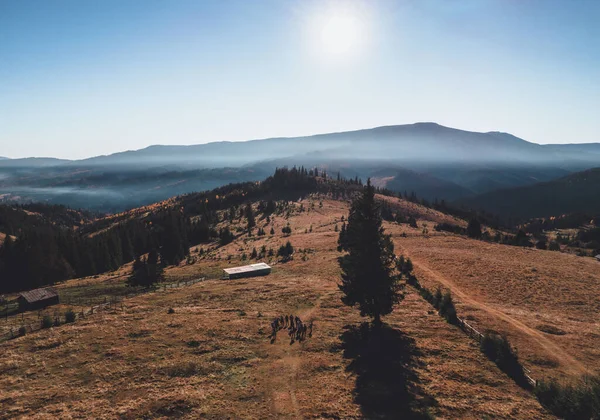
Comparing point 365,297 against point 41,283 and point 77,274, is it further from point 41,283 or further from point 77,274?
point 77,274

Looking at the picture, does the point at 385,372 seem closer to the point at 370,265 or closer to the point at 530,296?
the point at 370,265

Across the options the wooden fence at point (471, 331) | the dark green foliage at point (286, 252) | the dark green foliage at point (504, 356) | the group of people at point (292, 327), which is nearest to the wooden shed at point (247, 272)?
the dark green foliage at point (286, 252)

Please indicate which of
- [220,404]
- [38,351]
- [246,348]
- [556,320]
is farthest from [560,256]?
[38,351]

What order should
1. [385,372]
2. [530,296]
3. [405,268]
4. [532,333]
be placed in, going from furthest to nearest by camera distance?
1. [405,268]
2. [530,296]
3. [532,333]
4. [385,372]

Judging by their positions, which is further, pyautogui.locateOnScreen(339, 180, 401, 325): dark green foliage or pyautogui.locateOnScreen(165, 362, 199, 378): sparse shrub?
pyautogui.locateOnScreen(339, 180, 401, 325): dark green foliage

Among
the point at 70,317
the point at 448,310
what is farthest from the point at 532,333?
the point at 70,317

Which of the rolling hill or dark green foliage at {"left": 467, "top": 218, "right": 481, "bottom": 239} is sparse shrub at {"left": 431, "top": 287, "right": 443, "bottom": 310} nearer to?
the rolling hill

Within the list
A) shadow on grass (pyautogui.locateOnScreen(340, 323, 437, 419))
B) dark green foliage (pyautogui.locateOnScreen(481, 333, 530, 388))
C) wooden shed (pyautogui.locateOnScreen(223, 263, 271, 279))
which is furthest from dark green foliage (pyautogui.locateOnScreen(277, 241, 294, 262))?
dark green foliage (pyautogui.locateOnScreen(481, 333, 530, 388))
